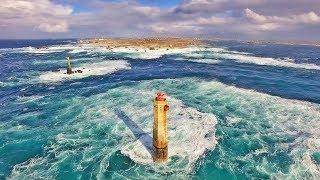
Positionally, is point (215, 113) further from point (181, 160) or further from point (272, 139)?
point (181, 160)

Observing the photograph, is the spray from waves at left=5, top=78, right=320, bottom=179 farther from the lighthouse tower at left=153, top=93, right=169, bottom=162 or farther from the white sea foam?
the lighthouse tower at left=153, top=93, right=169, bottom=162

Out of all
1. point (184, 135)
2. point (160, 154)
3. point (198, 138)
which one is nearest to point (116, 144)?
point (160, 154)

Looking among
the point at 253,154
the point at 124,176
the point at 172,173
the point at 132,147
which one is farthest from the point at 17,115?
the point at 253,154

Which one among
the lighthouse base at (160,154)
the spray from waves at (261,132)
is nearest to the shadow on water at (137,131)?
the lighthouse base at (160,154)

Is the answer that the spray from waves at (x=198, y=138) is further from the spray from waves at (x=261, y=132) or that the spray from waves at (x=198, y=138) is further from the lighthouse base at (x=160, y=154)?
the lighthouse base at (x=160, y=154)

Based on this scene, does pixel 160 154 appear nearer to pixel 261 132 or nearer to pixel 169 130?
pixel 169 130

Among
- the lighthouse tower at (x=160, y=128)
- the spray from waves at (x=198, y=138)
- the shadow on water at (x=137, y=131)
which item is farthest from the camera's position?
the shadow on water at (x=137, y=131)
